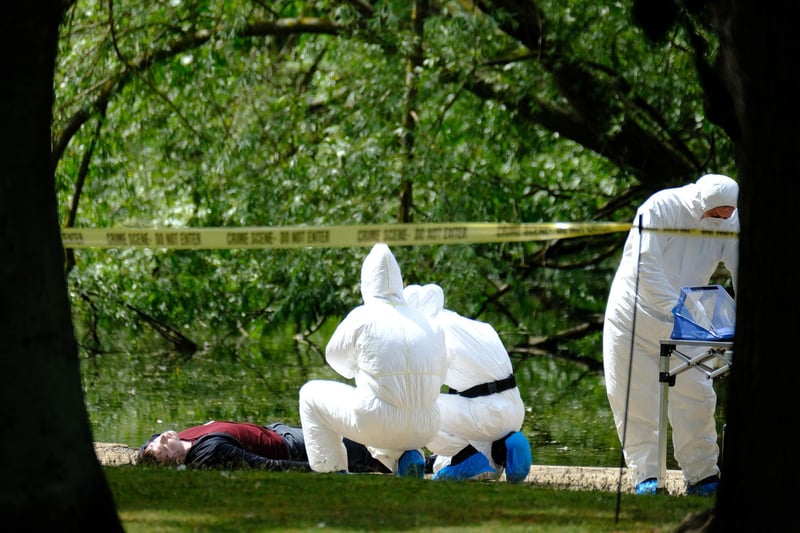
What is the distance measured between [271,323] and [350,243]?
5.52 meters

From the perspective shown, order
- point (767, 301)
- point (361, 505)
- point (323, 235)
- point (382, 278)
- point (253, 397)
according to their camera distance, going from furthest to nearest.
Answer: point (253, 397) → point (323, 235) → point (382, 278) → point (361, 505) → point (767, 301)

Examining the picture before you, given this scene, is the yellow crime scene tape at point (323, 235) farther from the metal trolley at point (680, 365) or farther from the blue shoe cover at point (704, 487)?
the blue shoe cover at point (704, 487)

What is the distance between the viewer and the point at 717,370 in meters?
7.21

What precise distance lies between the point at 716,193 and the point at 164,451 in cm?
356

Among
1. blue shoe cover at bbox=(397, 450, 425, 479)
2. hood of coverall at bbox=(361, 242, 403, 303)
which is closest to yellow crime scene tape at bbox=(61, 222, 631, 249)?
hood of coverall at bbox=(361, 242, 403, 303)

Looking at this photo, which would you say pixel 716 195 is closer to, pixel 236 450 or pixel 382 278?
pixel 382 278

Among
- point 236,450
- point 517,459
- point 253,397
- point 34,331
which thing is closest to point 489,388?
point 517,459

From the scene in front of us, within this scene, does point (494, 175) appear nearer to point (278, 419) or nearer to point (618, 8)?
point (618, 8)

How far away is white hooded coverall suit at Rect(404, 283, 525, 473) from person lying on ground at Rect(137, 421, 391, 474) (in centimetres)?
49

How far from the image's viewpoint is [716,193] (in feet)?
25.0

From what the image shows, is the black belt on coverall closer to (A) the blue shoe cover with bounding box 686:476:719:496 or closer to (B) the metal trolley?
(B) the metal trolley

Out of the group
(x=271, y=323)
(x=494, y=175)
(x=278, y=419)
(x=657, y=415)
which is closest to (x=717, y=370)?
(x=657, y=415)

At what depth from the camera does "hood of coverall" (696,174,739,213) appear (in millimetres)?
7609

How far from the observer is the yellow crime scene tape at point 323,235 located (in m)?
9.33
